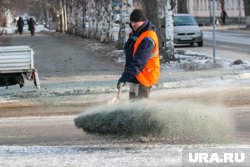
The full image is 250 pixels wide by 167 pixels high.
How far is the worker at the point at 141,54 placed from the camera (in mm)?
7016

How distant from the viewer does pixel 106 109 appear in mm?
7449

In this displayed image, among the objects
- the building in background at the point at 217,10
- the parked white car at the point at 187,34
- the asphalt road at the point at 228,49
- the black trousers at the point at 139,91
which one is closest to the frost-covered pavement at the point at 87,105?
the black trousers at the point at 139,91

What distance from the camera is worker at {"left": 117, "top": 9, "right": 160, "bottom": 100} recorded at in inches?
276

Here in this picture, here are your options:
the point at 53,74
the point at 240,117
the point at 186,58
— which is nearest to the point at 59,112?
the point at 240,117

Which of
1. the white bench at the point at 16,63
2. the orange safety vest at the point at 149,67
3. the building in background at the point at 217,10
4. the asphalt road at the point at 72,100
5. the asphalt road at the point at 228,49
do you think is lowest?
the asphalt road at the point at 72,100

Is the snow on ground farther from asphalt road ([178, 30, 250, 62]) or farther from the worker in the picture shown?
asphalt road ([178, 30, 250, 62])

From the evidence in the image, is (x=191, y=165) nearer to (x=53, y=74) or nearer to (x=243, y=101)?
(x=243, y=101)

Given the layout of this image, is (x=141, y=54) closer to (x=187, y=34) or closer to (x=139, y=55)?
(x=139, y=55)

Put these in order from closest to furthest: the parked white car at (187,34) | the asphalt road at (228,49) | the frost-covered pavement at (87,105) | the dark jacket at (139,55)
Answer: the frost-covered pavement at (87,105), the dark jacket at (139,55), the asphalt road at (228,49), the parked white car at (187,34)

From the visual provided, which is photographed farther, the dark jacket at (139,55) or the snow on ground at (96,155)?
the dark jacket at (139,55)

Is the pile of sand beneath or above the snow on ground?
above

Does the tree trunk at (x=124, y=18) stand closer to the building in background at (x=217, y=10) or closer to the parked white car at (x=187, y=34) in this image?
the parked white car at (x=187, y=34)

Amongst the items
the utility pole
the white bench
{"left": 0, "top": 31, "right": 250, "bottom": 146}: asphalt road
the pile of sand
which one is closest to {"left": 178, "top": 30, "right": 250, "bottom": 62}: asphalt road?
the utility pole

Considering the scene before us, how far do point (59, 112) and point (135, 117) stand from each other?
384 cm
